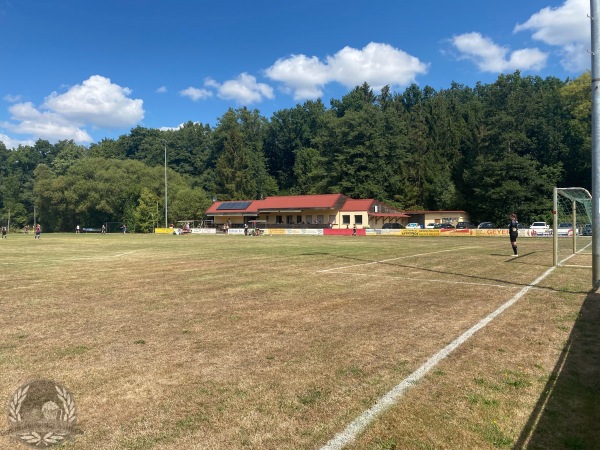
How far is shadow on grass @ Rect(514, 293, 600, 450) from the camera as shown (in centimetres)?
346

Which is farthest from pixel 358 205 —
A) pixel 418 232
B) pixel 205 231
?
pixel 205 231

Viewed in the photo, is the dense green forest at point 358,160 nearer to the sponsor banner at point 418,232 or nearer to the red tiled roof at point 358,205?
the red tiled roof at point 358,205

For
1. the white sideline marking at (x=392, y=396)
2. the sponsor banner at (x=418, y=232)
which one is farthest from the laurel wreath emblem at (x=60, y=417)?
the sponsor banner at (x=418, y=232)

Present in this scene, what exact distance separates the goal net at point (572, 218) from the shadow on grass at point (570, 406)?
12.2m

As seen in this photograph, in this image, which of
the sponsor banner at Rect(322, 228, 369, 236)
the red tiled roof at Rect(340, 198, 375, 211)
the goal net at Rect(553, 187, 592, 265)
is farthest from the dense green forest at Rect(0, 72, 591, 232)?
the goal net at Rect(553, 187, 592, 265)

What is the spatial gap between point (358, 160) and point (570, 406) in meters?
75.4

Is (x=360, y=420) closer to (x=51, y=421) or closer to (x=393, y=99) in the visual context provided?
(x=51, y=421)

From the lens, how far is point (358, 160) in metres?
77.7

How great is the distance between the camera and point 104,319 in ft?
25.1

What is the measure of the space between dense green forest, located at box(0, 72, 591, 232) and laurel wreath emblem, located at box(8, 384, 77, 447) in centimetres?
6621

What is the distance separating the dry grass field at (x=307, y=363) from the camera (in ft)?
11.9

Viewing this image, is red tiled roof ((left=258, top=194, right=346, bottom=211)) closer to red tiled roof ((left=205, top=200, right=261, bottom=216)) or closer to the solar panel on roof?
red tiled roof ((left=205, top=200, right=261, bottom=216))

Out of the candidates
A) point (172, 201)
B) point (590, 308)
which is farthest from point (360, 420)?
point (172, 201)

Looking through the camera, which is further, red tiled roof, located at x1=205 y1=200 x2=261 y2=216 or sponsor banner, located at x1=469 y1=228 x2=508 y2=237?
red tiled roof, located at x1=205 y1=200 x2=261 y2=216
